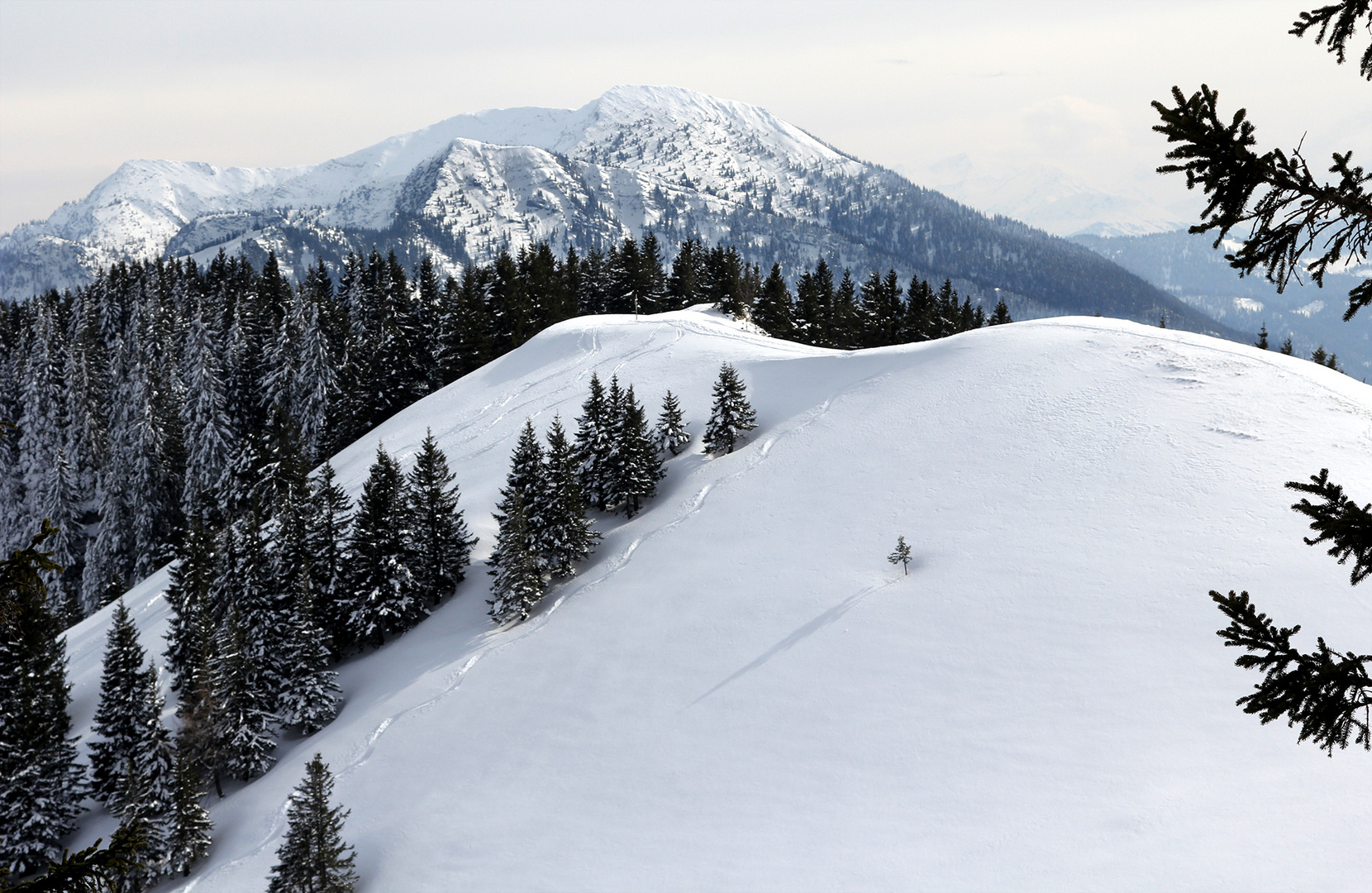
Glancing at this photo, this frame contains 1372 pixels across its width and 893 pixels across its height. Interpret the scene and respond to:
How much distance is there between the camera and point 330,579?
39.5m

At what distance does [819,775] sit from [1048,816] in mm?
6016

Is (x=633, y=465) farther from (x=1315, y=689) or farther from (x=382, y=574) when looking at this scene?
(x=1315, y=689)

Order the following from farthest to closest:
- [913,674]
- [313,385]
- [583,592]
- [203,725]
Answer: [313,385] → [583,592] → [203,725] → [913,674]

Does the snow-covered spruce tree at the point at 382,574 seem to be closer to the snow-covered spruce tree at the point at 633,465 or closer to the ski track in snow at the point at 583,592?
the ski track in snow at the point at 583,592

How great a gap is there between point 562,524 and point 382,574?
837cm

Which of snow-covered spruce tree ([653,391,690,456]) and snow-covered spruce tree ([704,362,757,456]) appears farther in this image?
snow-covered spruce tree ([653,391,690,456])

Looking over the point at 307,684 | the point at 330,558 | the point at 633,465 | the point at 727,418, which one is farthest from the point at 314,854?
the point at 727,418

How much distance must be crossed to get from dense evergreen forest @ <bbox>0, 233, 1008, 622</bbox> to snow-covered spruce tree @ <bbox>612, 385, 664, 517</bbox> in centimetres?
3248

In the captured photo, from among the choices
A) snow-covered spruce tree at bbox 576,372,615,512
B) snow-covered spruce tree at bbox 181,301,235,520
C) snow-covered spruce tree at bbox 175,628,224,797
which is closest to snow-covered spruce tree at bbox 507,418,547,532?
snow-covered spruce tree at bbox 576,372,615,512

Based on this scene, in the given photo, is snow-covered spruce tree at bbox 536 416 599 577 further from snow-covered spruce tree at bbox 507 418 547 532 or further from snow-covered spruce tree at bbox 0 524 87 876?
snow-covered spruce tree at bbox 0 524 87 876

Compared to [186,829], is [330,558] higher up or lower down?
higher up

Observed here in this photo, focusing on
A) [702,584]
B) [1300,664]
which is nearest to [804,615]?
[702,584]

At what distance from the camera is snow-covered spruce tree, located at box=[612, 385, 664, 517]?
42.3 metres

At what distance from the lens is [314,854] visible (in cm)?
2347
